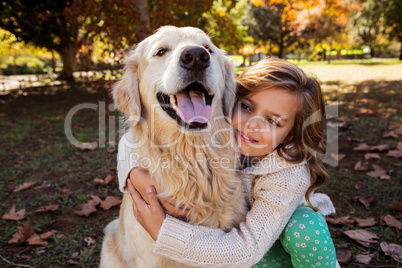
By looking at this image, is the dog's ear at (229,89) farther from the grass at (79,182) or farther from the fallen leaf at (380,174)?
the fallen leaf at (380,174)

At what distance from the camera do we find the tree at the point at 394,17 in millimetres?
20438

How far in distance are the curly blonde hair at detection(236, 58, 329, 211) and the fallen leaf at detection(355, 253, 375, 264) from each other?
632 millimetres

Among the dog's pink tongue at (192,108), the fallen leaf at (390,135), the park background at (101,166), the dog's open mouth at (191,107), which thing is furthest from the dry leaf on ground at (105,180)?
the fallen leaf at (390,135)

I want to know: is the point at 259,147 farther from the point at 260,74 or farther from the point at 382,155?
the point at 382,155

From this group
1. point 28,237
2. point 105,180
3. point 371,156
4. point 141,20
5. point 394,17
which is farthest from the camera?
point 394,17

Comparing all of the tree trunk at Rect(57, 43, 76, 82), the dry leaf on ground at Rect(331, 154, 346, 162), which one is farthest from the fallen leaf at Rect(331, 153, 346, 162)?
the tree trunk at Rect(57, 43, 76, 82)

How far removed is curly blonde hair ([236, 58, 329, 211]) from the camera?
1950mm

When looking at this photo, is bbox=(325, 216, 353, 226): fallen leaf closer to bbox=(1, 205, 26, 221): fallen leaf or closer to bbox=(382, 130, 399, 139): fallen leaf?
bbox=(382, 130, 399, 139): fallen leaf

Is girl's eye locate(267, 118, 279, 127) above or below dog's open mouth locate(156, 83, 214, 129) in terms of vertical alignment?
below

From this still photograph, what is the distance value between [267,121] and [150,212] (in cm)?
94

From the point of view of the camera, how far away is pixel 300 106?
1.99 metres

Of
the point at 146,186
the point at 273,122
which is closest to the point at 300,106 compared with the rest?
the point at 273,122

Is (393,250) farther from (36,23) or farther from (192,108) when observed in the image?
(36,23)

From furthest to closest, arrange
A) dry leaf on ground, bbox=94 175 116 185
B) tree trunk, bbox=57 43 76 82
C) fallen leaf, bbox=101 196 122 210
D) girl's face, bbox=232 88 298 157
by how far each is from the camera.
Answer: tree trunk, bbox=57 43 76 82, dry leaf on ground, bbox=94 175 116 185, fallen leaf, bbox=101 196 122 210, girl's face, bbox=232 88 298 157
